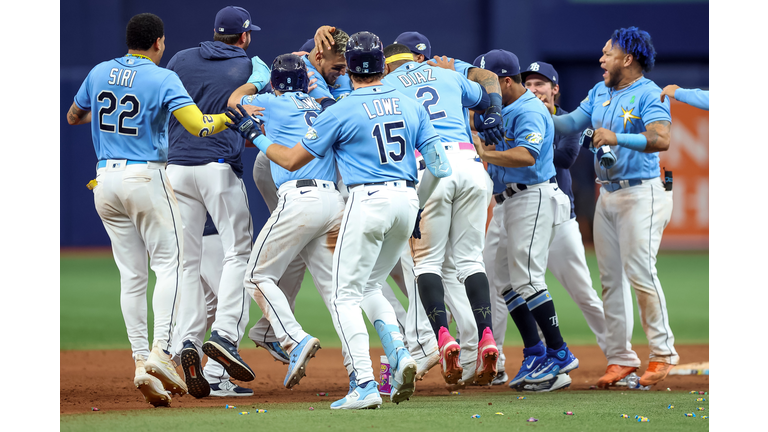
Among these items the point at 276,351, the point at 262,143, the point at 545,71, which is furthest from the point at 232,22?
the point at 545,71

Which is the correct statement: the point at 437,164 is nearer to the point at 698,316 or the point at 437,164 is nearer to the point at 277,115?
the point at 277,115

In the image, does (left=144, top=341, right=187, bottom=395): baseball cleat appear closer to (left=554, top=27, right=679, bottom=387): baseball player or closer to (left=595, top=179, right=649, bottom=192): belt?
(left=554, top=27, right=679, bottom=387): baseball player

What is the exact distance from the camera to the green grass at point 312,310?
8102mm

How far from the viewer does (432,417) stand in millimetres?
3775

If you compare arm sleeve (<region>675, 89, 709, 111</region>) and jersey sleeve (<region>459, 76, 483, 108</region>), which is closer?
arm sleeve (<region>675, 89, 709, 111</region>)

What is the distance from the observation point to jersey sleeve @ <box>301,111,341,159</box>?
400 cm

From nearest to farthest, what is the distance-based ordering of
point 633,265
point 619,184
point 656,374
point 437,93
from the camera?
point 437,93 < point 656,374 < point 633,265 < point 619,184

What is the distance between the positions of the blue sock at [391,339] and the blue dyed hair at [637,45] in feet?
8.64

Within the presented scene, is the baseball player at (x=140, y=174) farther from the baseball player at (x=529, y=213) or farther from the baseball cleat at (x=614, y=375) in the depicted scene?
the baseball cleat at (x=614, y=375)

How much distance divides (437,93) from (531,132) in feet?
2.26

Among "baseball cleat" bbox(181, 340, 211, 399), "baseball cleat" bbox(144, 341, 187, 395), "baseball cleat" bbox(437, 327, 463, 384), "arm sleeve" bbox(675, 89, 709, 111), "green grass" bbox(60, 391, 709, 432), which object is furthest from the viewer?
"arm sleeve" bbox(675, 89, 709, 111)

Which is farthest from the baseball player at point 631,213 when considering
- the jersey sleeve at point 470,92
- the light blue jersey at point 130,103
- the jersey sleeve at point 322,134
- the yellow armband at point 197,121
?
the light blue jersey at point 130,103

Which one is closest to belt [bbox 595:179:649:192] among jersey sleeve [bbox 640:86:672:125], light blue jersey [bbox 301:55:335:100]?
jersey sleeve [bbox 640:86:672:125]

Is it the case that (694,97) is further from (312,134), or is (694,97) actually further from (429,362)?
(312,134)
